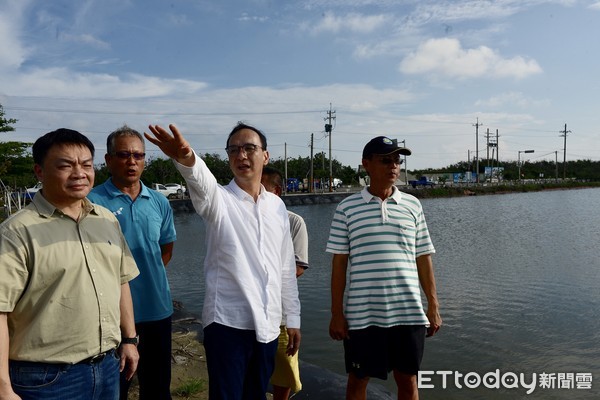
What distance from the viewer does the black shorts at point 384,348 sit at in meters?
3.01

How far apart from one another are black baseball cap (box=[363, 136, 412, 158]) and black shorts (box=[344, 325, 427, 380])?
113 cm

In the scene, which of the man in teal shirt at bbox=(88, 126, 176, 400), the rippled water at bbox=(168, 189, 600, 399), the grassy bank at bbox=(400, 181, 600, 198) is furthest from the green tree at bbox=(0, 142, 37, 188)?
the grassy bank at bbox=(400, 181, 600, 198)

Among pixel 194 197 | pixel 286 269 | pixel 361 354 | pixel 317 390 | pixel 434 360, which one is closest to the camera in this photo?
pixel 194 197

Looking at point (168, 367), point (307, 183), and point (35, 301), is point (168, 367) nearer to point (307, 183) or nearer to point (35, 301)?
point (35, 301)

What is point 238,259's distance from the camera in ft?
8.02

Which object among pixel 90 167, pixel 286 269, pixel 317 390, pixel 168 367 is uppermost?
pixel 90 167

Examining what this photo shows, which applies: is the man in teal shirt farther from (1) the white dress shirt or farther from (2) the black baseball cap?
(2) the black baseball cap

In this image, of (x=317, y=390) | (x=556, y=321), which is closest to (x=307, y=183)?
(x=556, y=321)

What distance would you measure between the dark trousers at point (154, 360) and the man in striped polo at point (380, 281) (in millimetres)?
1092

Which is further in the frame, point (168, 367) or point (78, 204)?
point (168, 367)

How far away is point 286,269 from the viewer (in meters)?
2.81

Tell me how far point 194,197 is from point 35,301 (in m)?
0.82

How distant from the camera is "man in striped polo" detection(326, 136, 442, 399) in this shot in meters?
3.00

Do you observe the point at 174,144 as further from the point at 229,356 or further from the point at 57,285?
the point at 229,356
